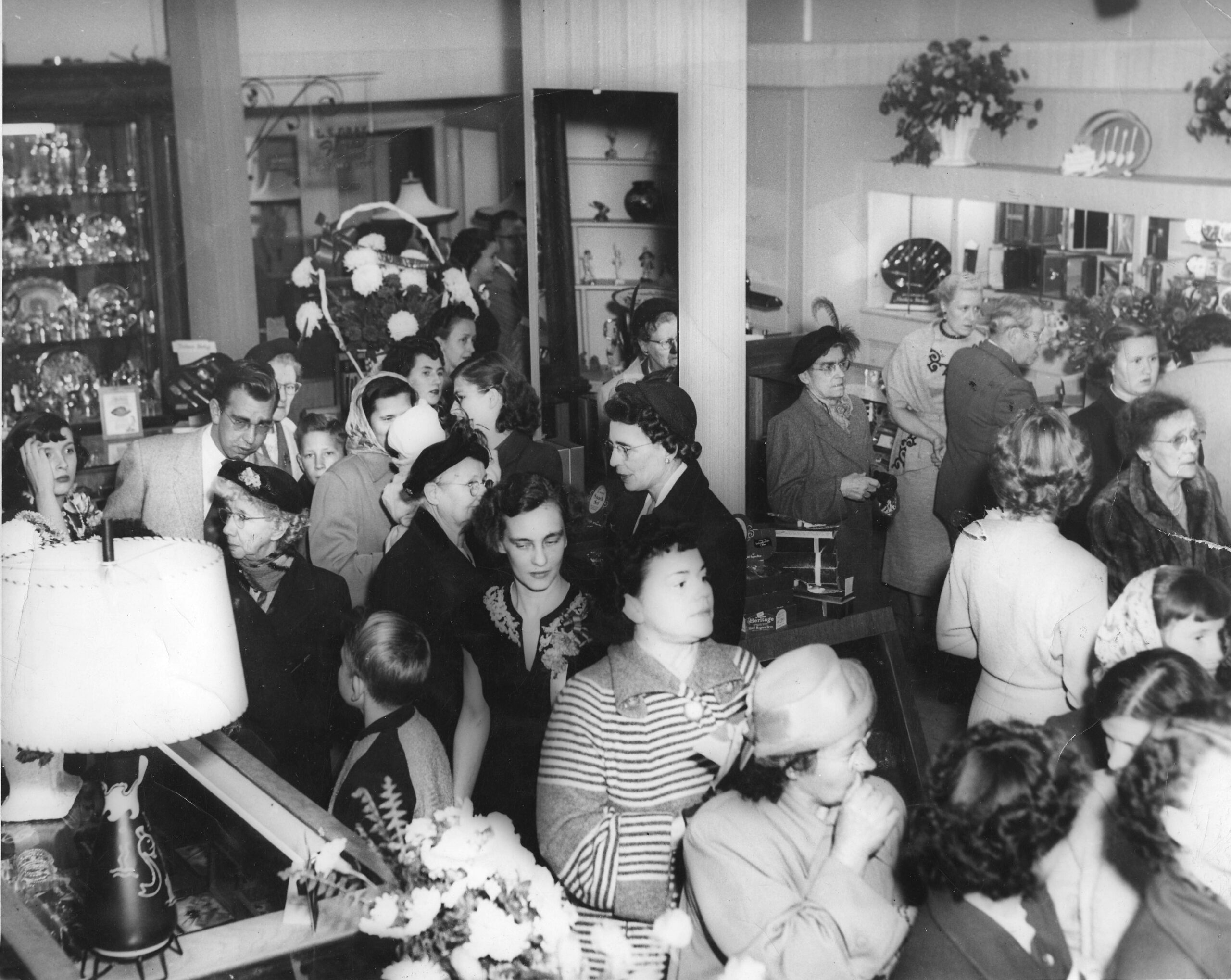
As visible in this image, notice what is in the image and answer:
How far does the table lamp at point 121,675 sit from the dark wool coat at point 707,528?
2.47 feet

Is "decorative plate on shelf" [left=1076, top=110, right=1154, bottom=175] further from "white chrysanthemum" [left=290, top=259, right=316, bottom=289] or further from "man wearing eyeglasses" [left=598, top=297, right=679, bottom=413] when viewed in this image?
"white chrysanthemum" [left=290, top=259, right=316, bottom=289]

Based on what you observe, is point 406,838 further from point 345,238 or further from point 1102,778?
point 345,238

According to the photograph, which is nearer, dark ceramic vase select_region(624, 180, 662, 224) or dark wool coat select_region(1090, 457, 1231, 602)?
dark wool coat select_region(1090, 457, 1231, 602)

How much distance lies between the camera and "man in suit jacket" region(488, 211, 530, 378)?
9.79ft

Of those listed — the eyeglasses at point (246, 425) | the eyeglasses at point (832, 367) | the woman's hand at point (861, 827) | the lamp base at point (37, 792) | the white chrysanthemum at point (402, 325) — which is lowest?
the lamp base at point (37, 792)

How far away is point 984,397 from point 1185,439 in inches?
14.6

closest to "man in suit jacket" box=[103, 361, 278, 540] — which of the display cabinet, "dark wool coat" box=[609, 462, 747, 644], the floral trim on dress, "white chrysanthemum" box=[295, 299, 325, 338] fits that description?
the display cabinet

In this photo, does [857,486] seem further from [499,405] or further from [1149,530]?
[499,405]

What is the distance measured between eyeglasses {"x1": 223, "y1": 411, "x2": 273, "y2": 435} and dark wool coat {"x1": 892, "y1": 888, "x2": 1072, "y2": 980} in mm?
1593

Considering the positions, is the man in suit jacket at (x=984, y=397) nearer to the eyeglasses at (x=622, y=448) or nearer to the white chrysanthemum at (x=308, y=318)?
the eyeglasses at (x=622, y=448)

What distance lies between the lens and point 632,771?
7.68 feet

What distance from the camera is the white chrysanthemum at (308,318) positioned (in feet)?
10.0

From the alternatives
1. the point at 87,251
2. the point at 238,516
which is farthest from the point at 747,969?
the point at 87,251

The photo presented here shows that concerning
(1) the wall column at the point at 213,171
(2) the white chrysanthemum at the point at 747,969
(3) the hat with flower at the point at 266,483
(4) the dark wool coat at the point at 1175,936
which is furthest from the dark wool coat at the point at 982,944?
(1) the wall column at the point at 213,171
